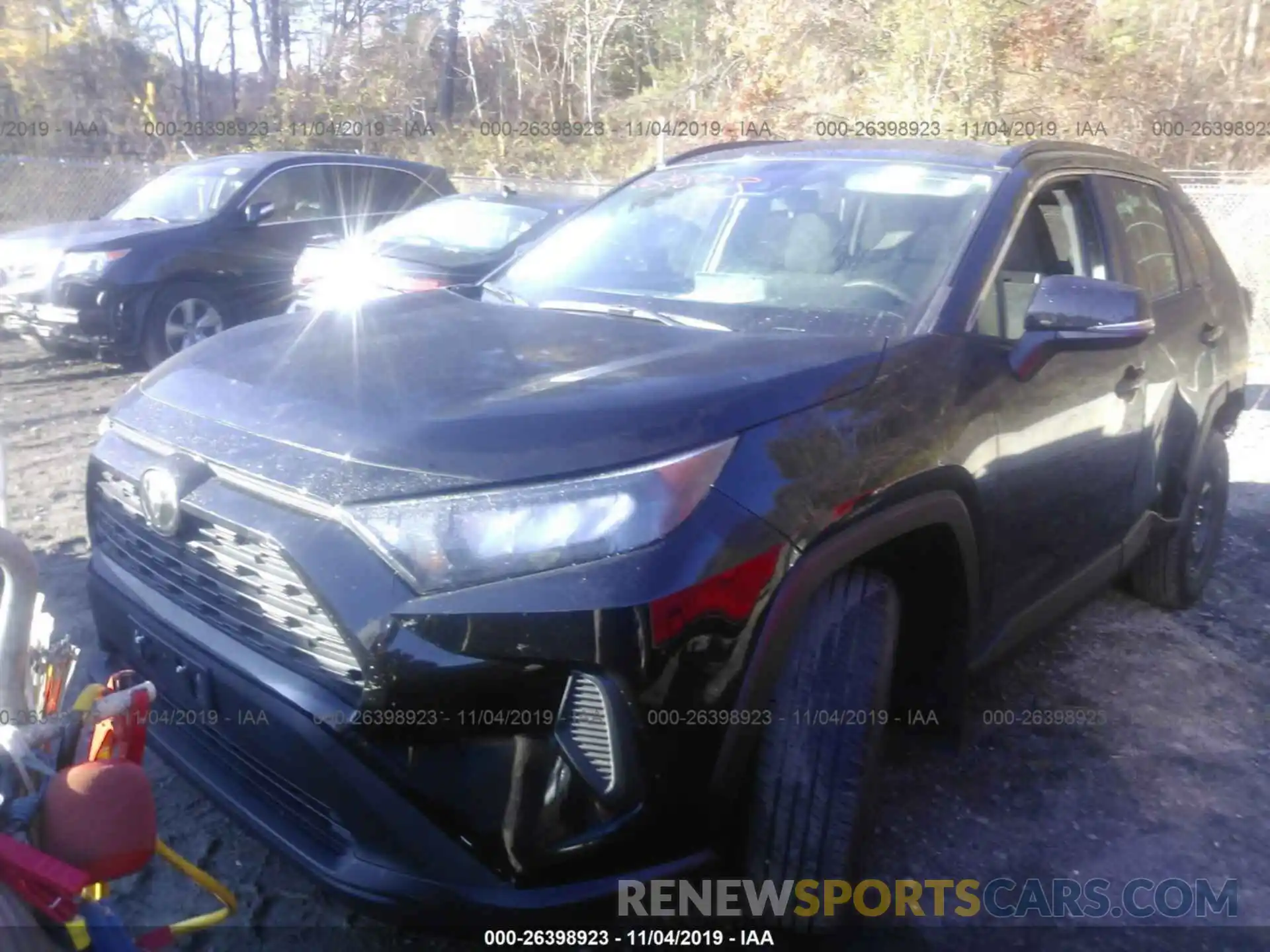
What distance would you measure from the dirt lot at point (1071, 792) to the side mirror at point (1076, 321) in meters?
1.11

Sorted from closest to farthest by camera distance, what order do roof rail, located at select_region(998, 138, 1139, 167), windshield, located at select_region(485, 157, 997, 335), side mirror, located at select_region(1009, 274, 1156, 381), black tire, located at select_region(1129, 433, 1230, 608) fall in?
side mirror, located at select_region(1009, 274, 1156, 381), windshield, located at select_region(485, 157, 997, 335), roof rail, located at select_region(998, 138, 1139, 167), black tire, located at select_region(1129, 433, 1230, 608)

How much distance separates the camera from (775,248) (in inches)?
126

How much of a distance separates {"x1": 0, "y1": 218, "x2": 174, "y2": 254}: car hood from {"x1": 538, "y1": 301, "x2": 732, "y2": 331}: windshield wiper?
6.28 metres

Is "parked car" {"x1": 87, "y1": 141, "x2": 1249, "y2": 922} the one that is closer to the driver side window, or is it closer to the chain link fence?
the driver side window

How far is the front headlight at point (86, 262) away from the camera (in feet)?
25.9

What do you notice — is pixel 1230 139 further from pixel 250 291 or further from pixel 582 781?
pixel 582 781

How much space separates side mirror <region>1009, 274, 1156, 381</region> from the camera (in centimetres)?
277

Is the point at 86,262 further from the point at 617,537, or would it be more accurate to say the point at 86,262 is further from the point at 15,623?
the point at 617,537

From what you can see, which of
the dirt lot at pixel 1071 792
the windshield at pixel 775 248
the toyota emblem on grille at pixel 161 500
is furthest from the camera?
the windshield at pixel 775 248

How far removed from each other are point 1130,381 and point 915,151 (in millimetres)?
1036

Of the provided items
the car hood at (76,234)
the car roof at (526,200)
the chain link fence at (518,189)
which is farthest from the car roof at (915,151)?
the chain link fence at (518,189)

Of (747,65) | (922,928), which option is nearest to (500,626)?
(922,928)

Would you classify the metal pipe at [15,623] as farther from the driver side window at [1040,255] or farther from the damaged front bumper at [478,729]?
the driver side window at [1040,255]

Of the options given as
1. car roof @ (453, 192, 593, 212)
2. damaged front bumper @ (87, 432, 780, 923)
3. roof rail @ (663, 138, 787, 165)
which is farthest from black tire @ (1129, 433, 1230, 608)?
car roof @ (453, 192, 593, 212)
